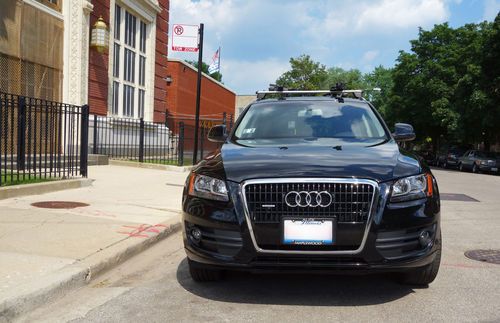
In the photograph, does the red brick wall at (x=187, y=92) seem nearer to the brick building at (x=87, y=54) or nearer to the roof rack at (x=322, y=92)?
the brick building at (x=87, y=54)

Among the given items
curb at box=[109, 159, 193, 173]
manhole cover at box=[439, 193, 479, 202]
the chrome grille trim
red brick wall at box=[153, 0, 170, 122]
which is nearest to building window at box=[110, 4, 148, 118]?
red brick wall at box=[153, 0, 170, 122]

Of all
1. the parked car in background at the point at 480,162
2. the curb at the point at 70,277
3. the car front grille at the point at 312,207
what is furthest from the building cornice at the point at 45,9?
the parked car in background at the point at 480,162

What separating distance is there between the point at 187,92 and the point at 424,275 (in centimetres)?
2801

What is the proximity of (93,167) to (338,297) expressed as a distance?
40.3 feet

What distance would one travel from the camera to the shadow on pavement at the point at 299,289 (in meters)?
4.29

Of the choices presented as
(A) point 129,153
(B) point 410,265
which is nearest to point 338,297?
(B) point 410,265

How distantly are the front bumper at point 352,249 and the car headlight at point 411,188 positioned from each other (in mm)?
49

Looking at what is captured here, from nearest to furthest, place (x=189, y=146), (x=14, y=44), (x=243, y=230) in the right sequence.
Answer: (x=243, y=230) < (x=14, y=44) < (x=189, y=146)

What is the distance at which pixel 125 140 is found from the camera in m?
18.8

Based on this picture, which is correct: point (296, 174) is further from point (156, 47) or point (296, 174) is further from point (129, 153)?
point (156, 47)

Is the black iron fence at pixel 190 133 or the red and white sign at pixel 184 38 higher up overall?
the red and white sign at pixel 184 38

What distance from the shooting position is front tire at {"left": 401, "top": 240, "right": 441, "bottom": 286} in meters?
4.44

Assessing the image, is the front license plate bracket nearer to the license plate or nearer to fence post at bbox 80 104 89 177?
the license plate

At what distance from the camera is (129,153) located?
746 inches
